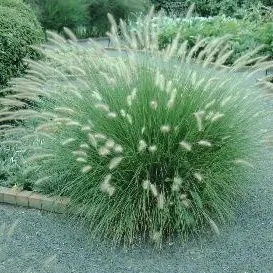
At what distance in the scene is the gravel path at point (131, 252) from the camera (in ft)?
13.0

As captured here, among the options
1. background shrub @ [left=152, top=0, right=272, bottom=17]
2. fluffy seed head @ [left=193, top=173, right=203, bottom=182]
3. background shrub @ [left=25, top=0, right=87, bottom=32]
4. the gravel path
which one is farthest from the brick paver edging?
background shrub @ [left=152, top=0, right=272, bottom=17]

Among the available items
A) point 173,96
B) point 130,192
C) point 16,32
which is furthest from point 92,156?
point 16,32

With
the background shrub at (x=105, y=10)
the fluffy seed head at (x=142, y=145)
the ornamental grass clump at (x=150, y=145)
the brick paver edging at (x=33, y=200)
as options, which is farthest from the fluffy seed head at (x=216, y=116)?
the background shrub at (x=105, y=10)

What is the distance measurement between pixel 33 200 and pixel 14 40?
2269mm

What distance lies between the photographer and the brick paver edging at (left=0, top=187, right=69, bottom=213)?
463 centimetres

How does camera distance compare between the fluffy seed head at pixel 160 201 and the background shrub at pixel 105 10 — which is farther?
the background shrub at pixel 105 10

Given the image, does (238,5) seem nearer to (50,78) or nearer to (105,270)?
(50,78)

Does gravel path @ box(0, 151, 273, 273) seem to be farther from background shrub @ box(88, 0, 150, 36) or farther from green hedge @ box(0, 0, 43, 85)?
background shrub @ box(88, 0, 150, 36)

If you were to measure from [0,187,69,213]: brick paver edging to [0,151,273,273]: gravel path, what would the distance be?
8cm

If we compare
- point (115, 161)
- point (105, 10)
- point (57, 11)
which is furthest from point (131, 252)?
point (105, 10)

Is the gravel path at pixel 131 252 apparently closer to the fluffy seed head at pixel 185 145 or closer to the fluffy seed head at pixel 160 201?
the fluffy seed head at pixel 160 201

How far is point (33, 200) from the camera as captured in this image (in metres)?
4.75

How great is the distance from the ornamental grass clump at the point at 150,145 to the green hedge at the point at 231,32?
3.57 m

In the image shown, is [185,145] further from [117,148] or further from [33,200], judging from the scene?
[33,200]
